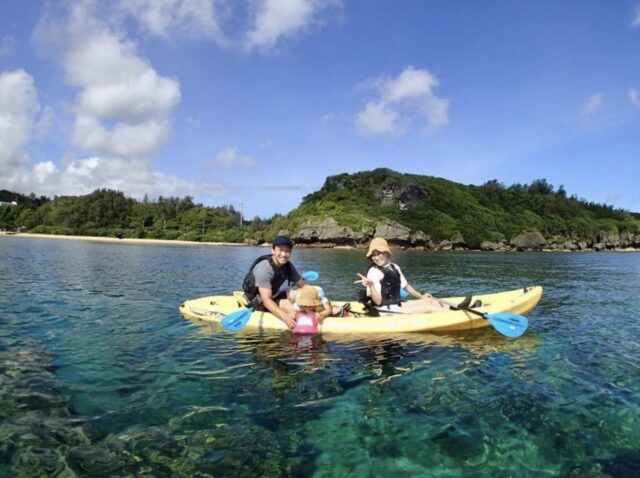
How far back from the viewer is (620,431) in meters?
5.23

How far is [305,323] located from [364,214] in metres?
103

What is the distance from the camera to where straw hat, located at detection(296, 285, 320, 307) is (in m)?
9.16

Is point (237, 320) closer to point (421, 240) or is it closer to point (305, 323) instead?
point (305, 323)

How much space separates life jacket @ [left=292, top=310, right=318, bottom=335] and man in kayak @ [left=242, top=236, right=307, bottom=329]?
0.12 meters

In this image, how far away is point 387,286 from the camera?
33.4ft

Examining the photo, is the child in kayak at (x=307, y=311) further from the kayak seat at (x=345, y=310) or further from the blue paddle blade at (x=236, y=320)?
the blue paddle blade at (x=236, y=320)

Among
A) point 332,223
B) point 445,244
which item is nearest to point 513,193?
point 445,244

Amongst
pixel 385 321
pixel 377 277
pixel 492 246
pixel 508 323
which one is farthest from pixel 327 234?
pixel 508 323

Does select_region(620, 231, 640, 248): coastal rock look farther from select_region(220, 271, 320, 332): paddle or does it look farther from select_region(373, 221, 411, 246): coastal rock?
select_region(220, 271, 320, 332): paddle

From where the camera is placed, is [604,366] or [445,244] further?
[445,244]

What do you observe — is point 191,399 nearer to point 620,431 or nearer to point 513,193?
point 620,431

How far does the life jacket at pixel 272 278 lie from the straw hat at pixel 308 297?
33.7 inches

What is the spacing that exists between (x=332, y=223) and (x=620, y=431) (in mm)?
94844

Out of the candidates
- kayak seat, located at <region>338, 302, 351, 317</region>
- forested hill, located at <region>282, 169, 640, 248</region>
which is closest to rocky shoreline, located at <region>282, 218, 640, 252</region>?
forested hill, located at <region>282, 169, 640, 248</region>
